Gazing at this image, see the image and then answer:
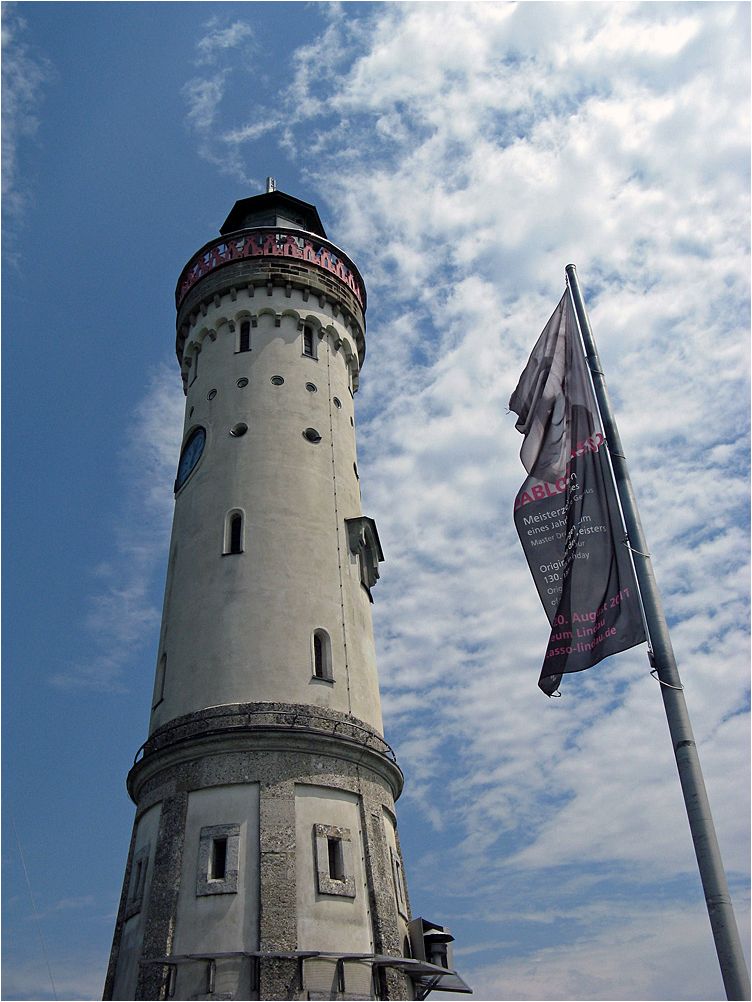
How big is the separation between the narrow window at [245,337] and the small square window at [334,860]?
19.5 m

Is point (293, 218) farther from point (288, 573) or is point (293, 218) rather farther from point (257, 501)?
point (288, 573)

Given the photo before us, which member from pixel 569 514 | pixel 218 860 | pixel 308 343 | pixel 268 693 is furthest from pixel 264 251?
pixel 218 860

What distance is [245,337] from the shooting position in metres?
35.8

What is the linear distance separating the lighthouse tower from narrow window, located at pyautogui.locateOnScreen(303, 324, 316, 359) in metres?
0.10

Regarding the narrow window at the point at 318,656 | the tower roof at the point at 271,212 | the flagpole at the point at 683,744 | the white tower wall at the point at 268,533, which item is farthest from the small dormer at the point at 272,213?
the flagpole at the point at 683,744

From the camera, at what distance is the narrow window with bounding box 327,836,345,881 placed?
24.7 metres

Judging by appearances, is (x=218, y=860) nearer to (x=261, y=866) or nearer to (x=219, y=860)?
(x=219, y=860)

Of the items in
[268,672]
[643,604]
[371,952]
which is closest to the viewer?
[643,604]

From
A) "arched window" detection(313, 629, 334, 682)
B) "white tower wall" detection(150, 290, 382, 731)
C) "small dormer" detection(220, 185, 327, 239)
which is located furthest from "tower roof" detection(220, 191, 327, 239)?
"arched window" detection(313, 629, 334, 682)

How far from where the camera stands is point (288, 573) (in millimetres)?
29688

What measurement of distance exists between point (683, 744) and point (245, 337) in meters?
→ 26.7

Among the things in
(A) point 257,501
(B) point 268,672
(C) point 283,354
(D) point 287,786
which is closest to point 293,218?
(C) point 283,354

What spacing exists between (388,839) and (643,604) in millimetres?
16281

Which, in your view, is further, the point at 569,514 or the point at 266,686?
the point at 266,686
